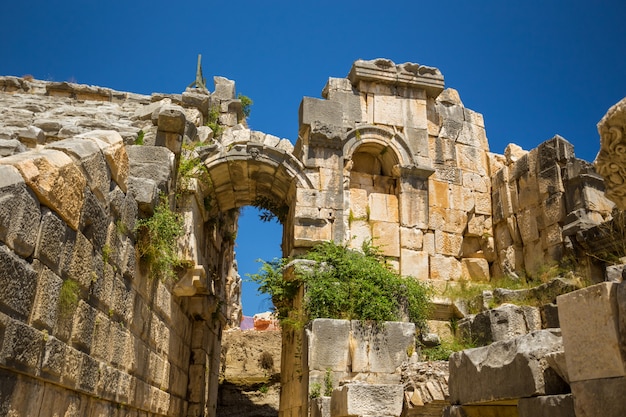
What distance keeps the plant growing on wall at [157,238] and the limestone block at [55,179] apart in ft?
6.43

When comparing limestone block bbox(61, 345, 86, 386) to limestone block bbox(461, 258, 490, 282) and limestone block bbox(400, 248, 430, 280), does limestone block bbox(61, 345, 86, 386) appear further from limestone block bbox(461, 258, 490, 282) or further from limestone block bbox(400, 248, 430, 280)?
limestone block bbox(461, 258, 490, 282)

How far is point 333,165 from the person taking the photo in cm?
1162

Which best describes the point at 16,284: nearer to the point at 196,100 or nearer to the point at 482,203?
the point at 196,100

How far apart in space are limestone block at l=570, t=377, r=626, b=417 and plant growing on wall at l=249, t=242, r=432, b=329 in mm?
6091

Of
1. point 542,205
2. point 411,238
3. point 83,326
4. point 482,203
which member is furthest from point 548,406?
point 482,203

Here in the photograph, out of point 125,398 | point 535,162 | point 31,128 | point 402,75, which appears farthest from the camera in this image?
point 402,75

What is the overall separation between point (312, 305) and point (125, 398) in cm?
379

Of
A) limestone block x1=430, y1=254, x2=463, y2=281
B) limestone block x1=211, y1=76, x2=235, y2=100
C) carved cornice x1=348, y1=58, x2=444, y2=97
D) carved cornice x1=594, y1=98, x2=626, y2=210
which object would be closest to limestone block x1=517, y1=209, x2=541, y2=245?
limestone block x1=430, y1=254, x2=463, y2=281

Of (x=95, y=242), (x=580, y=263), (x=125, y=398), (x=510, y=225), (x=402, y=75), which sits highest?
(x=402, y=75)

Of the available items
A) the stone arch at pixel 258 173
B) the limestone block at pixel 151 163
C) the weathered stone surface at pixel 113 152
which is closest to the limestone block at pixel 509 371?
the weathered stone surface at pixel 113 152

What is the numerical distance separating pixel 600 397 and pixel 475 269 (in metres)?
9.48

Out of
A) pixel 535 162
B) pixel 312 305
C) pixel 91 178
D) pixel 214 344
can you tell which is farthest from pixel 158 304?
pixel 535 162

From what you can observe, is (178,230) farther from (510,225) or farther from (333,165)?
(510,225)

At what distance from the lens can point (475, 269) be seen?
12133 millimetres
